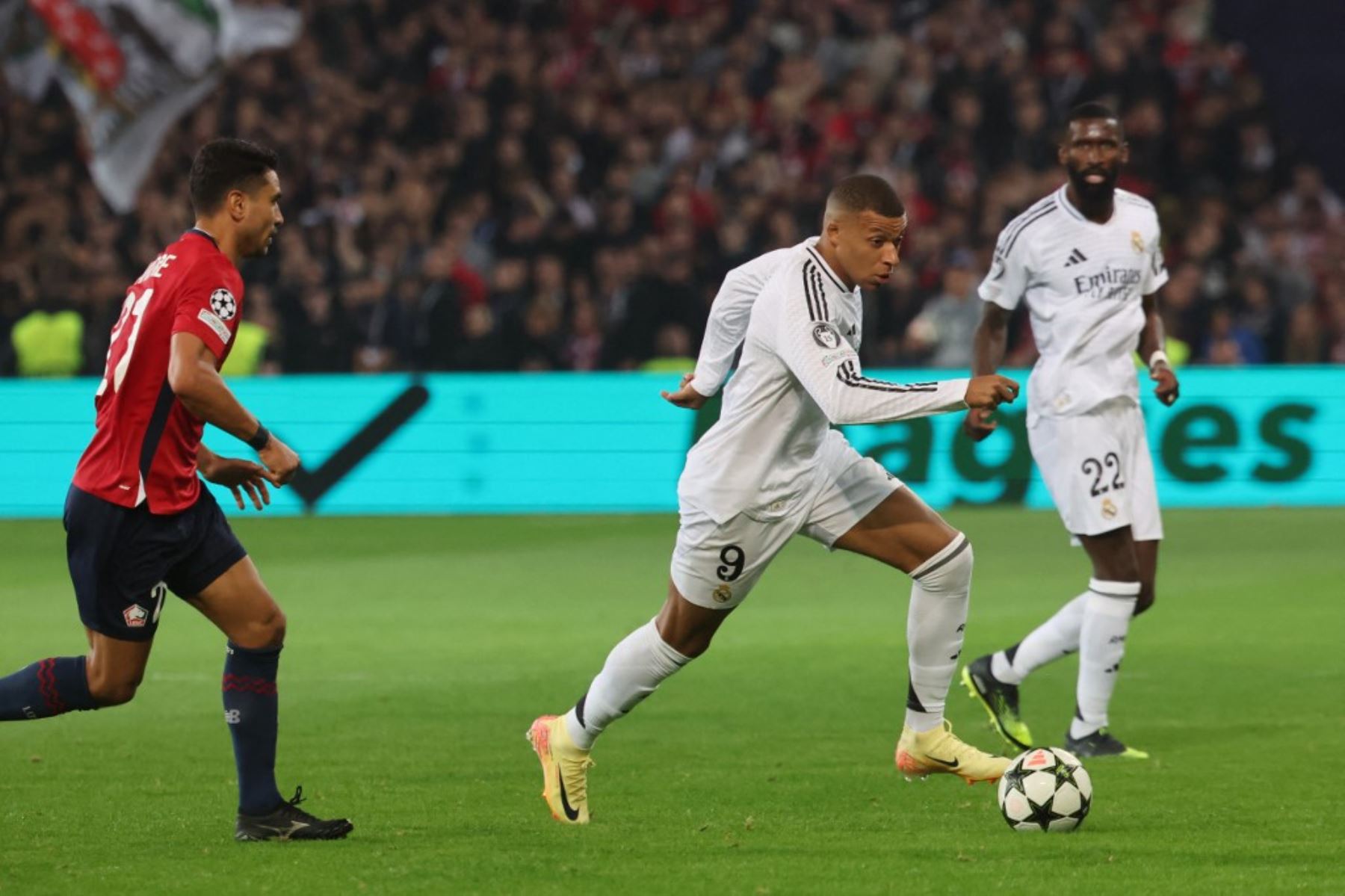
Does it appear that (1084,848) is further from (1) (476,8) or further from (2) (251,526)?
(1) (476,8)

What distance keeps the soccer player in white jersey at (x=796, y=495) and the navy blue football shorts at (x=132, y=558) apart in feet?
4.10

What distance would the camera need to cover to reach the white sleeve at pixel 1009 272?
27.3ft

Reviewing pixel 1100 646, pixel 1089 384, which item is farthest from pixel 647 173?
pixel 1100 646

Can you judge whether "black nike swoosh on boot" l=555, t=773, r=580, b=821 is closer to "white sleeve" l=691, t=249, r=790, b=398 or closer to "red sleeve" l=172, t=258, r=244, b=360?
"white sleeve" l=691, t=249, r=790, b=398

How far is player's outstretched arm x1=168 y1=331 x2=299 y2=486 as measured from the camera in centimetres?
568

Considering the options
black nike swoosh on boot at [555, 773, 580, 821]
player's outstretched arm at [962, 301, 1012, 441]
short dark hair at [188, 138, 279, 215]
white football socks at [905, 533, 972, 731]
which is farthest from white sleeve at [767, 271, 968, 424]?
player's outstretched arm at [962, 301, 1012, 441]

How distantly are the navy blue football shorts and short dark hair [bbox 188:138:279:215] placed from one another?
0.86 metres

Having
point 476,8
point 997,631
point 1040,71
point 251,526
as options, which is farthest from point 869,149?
point 997,631

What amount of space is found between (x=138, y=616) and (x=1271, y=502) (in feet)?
40.1

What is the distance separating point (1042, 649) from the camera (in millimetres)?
8227

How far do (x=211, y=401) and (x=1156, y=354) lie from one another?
159 inches

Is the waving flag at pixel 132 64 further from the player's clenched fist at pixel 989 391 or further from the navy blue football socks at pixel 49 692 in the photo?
the player's clenched fist at pixel 989 391

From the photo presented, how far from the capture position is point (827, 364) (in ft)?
20.0

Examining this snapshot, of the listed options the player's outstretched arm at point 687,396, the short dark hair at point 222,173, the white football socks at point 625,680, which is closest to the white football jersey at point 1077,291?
the player's outstretched arm at point 687,396
